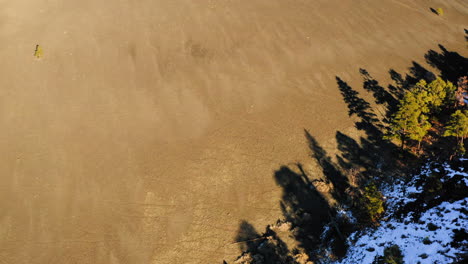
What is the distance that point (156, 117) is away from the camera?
3534 centimetres

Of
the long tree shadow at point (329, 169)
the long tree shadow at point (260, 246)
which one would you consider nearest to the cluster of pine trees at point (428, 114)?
the long tree shadow at point (329, 169)

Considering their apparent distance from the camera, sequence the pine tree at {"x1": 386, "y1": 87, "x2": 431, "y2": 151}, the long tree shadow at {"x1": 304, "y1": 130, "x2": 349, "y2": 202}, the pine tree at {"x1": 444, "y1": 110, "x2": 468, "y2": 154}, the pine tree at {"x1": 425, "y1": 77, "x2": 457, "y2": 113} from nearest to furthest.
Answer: the pine tree at {"x1": 444, "y1": 110, "x2": 468, "y2": 154}, the pine tree at {"x1": 386, "y1": 87, "x2": 431, "y2": 151}, the long tree shadow at {"x1": 304, "y1": 130, "x2": 349, "y2": 202}, the pine tree at {"x1": 425, "y1": 77, "x2": 457, "y2": 113}

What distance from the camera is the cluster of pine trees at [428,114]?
27750mm

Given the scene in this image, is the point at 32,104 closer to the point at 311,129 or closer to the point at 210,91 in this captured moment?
the point at 210,91

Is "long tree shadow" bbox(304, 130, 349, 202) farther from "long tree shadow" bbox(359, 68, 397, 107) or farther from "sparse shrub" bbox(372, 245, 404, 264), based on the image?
"long tree shadow" bbox(359, 68, 397, 107)

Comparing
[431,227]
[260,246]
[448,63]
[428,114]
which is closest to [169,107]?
[260,246]

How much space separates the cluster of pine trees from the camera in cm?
2775

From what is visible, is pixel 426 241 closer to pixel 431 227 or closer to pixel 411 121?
pixel 431 227

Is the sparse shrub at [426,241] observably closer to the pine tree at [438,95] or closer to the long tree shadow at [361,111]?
the long tree shadow at [361,111]

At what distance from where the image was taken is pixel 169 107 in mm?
36219

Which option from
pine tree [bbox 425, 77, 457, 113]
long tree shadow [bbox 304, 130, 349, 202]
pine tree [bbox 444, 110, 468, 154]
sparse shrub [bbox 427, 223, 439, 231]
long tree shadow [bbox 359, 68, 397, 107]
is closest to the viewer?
sparse shrub [bbox 427, 223, 439, 231]

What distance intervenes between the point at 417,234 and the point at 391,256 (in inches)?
109

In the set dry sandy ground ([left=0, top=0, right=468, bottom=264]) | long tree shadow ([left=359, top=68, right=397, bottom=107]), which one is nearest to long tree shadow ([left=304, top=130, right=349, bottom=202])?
dry sandy ground ([left=0, top=0, right=468, bottom=264])

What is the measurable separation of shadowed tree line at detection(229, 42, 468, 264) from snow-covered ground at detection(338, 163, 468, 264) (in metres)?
1.58
